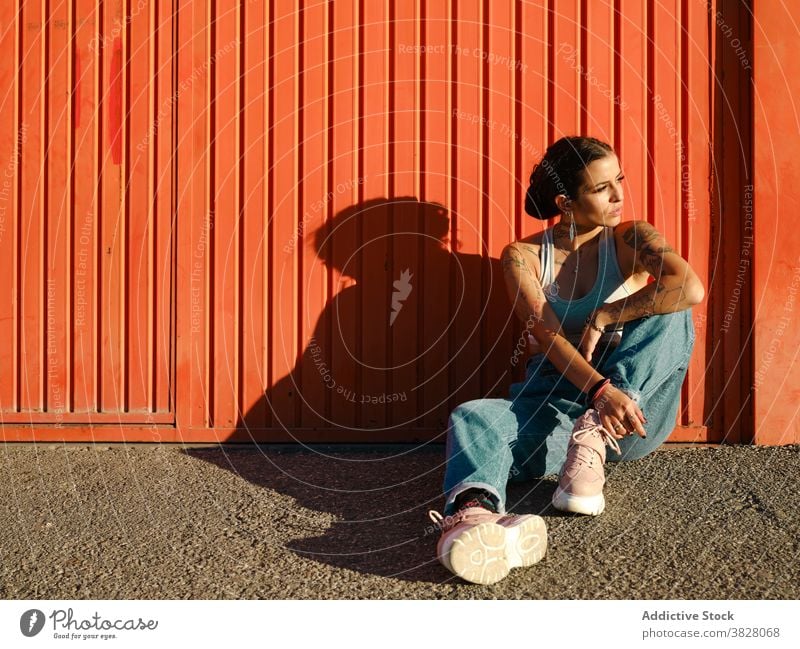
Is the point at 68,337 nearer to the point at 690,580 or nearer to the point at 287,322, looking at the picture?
the point at 287,322

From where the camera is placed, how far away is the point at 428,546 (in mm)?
2652

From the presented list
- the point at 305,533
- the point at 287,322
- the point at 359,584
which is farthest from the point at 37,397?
the point at 359,584

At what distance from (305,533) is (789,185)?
103 inches

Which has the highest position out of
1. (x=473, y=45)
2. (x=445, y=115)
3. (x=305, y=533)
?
(x=473, y=45)

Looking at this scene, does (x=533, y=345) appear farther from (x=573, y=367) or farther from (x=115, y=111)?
(x=115, y=111)

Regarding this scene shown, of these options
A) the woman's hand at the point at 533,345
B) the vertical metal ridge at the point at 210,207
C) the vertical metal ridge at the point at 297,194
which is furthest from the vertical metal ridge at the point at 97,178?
the woman's hand at the point at 533,345

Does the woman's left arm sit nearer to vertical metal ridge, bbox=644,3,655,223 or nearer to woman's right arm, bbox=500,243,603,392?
woman's right arm, bbox=500,243,603,392

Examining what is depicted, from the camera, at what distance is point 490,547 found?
2.32 m

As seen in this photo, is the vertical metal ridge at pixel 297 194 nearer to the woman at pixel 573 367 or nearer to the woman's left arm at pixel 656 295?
the woman at pixel 573 367

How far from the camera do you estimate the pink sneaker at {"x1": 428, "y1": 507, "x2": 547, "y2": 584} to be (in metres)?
2.32

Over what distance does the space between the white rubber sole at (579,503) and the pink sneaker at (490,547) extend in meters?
0.35

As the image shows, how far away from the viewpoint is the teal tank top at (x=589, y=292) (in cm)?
322
